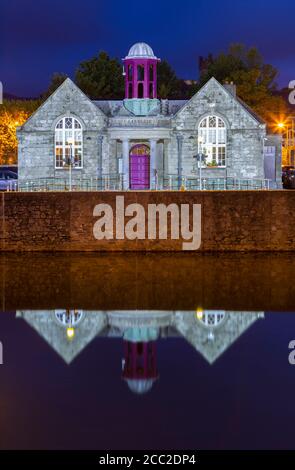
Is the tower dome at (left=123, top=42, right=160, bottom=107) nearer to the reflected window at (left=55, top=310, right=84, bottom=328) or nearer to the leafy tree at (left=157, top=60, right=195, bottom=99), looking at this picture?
the reflected window at (left=55, top=310, right=84, bottom=328)

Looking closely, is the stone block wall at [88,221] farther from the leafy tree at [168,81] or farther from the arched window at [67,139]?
the leafy tree at [168,81]

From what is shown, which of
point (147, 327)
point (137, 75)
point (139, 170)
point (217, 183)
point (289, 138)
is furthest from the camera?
point (289, 138)

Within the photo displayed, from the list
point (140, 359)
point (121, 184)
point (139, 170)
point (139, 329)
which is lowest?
point (140, 359)

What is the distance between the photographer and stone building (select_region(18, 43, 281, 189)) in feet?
154

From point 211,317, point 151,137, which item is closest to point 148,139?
point 151,137

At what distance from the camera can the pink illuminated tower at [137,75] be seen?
4916cm

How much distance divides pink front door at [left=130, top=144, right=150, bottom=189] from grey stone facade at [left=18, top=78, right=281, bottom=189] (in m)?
1.22

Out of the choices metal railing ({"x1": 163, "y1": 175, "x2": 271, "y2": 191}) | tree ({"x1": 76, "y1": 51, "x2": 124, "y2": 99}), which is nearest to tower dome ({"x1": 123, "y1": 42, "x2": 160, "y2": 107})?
metal railing ({"x1": 163, "y1": 175, "x2": 271, "y2": 191})

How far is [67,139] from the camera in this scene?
4794 cm

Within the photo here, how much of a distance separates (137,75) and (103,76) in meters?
24.0

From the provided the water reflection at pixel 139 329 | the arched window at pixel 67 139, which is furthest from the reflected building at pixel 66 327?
the arched window at pixel 67 139

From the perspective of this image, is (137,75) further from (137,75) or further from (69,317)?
(69,317)

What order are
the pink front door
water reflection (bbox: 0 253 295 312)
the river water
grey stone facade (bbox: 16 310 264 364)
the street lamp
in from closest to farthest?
the river water < grey stone facade (bbox: 16 310 264 364) < water reflection (bbox: 0 253 295 312) < the street lamp < the pink front door

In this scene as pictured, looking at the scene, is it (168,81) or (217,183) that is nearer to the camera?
(217,183)
